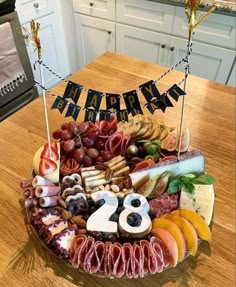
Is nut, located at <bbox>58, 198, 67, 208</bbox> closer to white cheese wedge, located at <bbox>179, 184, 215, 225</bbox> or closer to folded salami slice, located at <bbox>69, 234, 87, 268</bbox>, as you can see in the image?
folded salami slice, located at <bbox>69, 234, 87, 268</bbox>

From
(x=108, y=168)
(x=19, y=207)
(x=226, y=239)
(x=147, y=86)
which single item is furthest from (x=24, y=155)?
(x=226, y=239)

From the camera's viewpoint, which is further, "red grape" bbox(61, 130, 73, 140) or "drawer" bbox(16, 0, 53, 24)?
"drawer" bbox(16, 0, 53, 24)

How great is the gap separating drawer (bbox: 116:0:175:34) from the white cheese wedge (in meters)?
1.48

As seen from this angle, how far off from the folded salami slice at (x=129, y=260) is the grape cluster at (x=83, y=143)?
263mm

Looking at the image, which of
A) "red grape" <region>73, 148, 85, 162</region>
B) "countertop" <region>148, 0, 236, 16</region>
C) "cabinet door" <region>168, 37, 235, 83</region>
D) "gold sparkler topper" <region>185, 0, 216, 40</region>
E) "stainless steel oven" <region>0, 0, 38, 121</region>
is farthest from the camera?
"cabinet door" <region>168, 37, 235, 83</region>

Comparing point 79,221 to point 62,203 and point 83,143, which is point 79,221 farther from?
point 83,143

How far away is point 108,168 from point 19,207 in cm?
25

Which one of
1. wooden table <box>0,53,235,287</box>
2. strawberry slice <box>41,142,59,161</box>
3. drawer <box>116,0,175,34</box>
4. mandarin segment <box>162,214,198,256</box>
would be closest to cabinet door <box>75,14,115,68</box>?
drawer <box>116,0,175,34</box>

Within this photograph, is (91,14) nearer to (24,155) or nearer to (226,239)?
(24,155)

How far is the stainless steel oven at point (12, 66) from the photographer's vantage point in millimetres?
1422

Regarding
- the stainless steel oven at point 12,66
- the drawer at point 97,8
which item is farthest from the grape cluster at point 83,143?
the drawer at point 97,8

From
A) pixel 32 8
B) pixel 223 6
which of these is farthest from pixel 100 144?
pixel 32 8

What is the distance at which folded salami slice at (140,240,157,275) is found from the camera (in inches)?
20.6

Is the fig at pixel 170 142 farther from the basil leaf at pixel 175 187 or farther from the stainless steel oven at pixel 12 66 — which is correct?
the stainless steel oven at pixel 12 66
